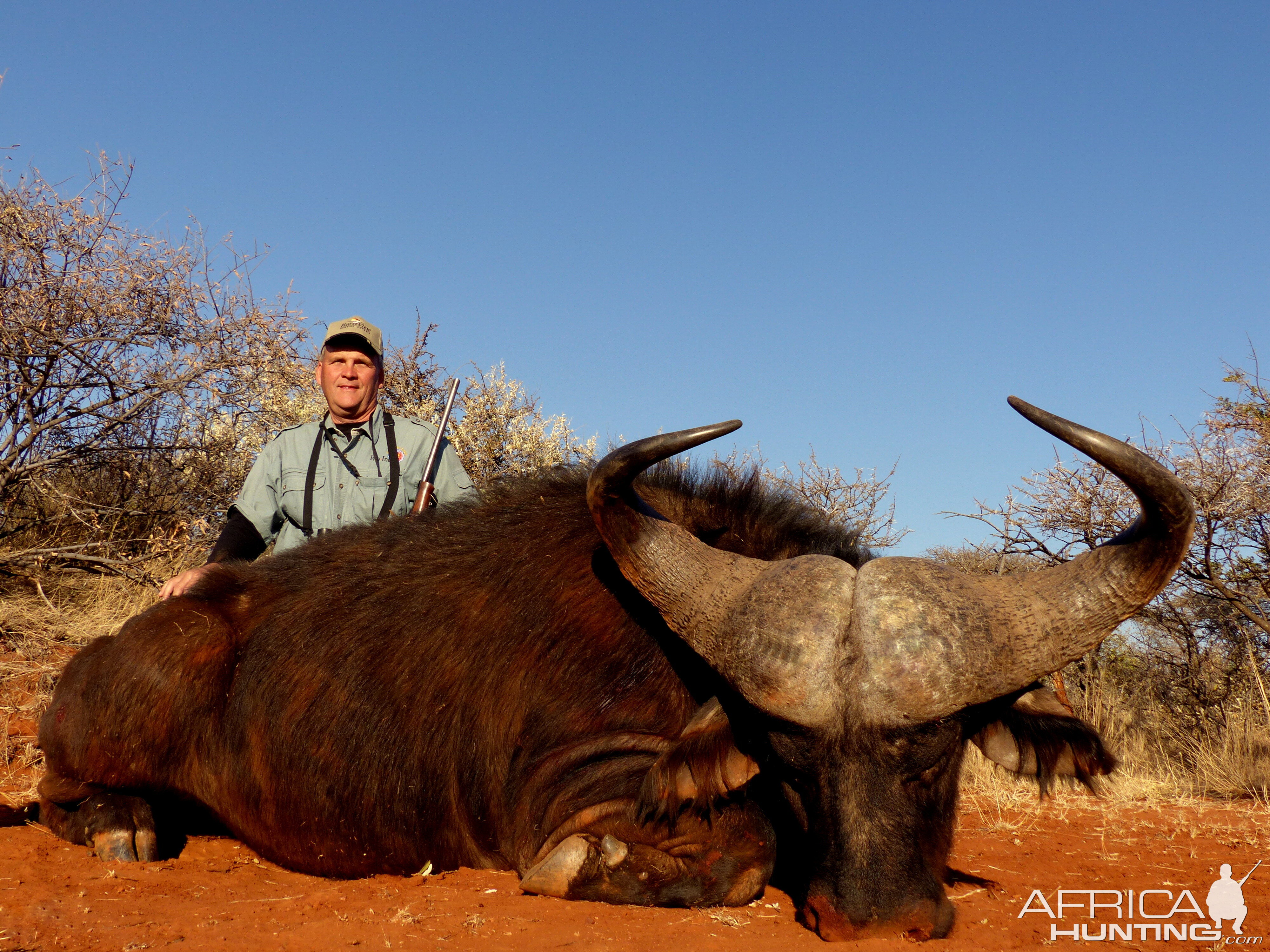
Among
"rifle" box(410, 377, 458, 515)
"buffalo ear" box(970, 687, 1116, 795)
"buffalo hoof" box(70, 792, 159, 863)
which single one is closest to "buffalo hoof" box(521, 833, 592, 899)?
"buffalo ear" box(970, 687, 1116, 795)

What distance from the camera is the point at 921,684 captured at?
2.90 metres

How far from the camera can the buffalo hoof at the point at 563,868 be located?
3.38m

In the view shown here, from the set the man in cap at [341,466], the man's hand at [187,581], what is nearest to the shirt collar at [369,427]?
the man in cap at [341,466]

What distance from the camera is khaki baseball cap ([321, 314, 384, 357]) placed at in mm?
6066

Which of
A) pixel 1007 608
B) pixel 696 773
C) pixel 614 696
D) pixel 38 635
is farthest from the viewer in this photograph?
pixel 38 635

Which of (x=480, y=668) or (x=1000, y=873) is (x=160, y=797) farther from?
(x=1000, y=873)

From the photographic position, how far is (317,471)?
5.94 metres

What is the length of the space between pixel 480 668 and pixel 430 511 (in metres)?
1.01

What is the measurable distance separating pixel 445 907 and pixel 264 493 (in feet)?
10.7

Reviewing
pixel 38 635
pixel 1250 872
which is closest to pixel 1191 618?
pixel 1250 872

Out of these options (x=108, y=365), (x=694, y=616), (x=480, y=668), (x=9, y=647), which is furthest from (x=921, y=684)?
(x=108, y=365)

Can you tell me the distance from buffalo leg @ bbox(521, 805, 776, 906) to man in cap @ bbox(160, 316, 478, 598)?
2759 mm

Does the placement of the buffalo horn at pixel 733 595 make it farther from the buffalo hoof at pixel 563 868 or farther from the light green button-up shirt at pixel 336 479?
the light green button-up shirt at pixel 336 479

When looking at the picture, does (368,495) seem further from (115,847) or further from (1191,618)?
(1191,618)
